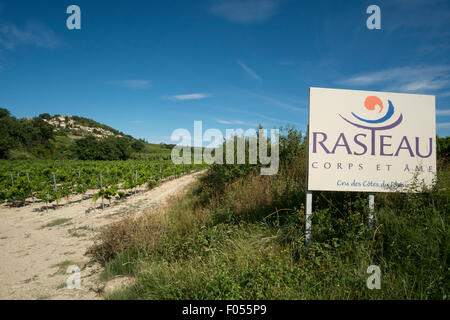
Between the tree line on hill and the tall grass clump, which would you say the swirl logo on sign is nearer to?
the tall grass clump

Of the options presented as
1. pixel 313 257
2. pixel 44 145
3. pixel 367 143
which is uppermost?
pixel 44 145

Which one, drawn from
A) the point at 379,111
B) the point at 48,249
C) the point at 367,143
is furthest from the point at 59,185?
the point at 379,111

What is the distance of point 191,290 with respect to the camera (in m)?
2.29

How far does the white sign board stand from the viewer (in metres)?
3.22

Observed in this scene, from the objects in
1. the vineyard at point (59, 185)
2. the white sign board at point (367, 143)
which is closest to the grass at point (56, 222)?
the vineyard at point (59, 185)

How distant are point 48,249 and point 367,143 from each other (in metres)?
8.30

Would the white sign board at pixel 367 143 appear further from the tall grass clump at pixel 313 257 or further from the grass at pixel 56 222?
the grass at pixel 56 222

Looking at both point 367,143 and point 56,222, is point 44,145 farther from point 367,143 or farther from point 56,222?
point 367,143

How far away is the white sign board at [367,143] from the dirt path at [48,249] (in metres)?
4.41

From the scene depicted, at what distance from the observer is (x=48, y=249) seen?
16.9ft

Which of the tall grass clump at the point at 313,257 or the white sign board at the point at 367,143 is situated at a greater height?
the white sign board at the point at 367,143

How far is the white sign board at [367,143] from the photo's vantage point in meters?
3.22
